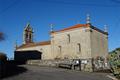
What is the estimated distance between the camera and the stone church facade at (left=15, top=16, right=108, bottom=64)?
54938 millimetres

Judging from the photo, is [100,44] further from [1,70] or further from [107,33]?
[1,70]

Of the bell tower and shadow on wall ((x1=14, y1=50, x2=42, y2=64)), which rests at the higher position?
the bell tower

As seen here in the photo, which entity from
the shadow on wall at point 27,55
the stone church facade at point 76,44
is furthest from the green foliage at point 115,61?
the shadow on wall at point 27,55

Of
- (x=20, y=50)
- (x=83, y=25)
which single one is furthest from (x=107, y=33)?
(x=20, y=50)

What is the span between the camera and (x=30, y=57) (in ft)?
219

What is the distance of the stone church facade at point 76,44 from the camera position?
54938 millimetres

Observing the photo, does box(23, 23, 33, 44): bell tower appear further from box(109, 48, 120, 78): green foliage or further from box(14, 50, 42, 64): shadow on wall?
box(109, 48, 120, 78): green foliage

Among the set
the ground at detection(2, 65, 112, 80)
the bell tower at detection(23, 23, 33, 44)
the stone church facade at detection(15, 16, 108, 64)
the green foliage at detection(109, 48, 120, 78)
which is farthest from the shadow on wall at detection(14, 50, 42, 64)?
the green foliage at detection(109, 48, 120, 78)

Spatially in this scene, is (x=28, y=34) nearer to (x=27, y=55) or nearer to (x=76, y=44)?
(x=27, y=55)

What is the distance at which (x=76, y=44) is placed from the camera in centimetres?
5669

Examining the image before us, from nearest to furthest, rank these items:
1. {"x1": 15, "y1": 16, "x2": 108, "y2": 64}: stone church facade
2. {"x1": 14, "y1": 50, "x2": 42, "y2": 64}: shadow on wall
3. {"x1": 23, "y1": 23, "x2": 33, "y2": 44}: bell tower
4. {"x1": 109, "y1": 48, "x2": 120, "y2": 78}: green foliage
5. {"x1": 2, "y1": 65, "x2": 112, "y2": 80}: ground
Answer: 1. {"x1": 2, "y1": 65, "x2": 112, "y2": 80}: ground
2. {"x1": 109, "y1": 48, "x2": 120, "y2": 78}: green foliage
3. {"x1": 15, "y1": 16, "x2": 108, "y2": 64}: stone church facade
4. {"x1": 14, "y1": 50, "x2": 42, "y2": 64}: shadow on wall
5. {"x1": 23, "y1": 23, "x2": 33, "y2": 44}: bell tower

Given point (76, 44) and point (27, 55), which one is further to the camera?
point (27, 55)

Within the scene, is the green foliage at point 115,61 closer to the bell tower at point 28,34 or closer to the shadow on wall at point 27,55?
the shadow on wall at point 27,55

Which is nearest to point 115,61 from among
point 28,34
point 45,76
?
point 45,76
